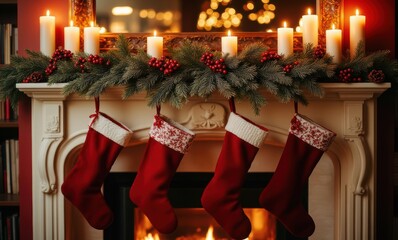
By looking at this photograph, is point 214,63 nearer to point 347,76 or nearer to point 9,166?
point 347,76

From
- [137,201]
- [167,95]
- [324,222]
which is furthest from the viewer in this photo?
[324,222]

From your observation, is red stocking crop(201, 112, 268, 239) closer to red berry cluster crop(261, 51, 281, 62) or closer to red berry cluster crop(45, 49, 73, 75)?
red berry cluster crop(261, 51, 281, 62)

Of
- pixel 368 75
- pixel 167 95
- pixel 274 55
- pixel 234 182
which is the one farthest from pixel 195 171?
pixel 368 75

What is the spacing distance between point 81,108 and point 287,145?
3.04ft

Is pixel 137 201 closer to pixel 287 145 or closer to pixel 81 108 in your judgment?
pixel 81 108

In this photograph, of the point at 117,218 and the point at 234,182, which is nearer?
the point at 234,182

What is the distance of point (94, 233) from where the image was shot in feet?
9.12

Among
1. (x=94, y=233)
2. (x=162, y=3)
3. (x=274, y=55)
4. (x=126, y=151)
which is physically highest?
(x=162, y=3)

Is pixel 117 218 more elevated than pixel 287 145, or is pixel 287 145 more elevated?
pixel 287 145

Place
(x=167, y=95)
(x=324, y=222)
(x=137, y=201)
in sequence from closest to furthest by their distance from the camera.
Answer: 1. (x=167, y=95)
2. (x=137, y=201)
3. (x=324, y=222)

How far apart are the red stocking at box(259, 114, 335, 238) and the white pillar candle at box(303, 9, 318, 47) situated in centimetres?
34

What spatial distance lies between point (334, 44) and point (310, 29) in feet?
0.42

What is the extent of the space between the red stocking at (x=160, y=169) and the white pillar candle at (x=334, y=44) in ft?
2.28

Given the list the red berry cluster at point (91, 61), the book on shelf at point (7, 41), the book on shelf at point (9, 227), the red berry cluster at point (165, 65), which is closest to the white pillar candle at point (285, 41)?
the red berry cluster at point (165, 65)
